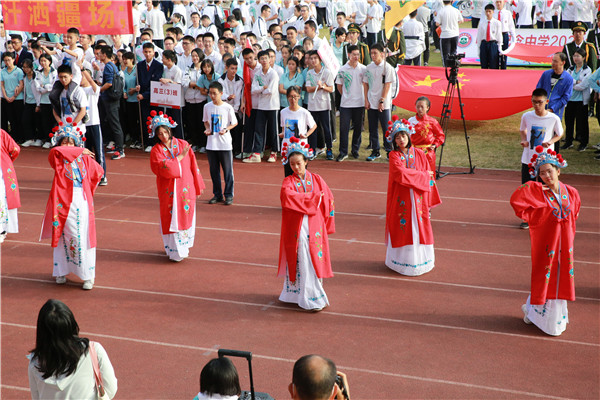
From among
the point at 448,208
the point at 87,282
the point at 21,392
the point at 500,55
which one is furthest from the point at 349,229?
the point at 500,55

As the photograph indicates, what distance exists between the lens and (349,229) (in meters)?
10.4

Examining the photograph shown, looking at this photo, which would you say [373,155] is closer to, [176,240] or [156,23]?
[176,240]

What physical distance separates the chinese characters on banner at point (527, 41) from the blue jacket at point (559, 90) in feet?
22.9

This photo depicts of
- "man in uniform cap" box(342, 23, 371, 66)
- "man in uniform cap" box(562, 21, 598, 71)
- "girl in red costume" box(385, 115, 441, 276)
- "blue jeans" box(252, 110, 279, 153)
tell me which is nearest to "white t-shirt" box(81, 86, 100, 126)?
"blue jeans" box(252, 110, 279, 153)

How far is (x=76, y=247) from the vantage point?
322 inches

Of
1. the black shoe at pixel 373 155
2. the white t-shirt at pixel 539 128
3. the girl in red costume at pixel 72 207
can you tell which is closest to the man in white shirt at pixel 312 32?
the black shoe at pixel 373 155

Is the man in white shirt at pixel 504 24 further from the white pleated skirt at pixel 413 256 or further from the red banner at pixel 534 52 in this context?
the white pleated skirt at pixel 413 256

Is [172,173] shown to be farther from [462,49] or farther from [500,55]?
[462,49]

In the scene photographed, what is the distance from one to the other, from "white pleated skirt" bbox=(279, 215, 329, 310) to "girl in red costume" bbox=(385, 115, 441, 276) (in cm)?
135

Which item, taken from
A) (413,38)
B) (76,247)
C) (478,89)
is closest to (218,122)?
(76,247)

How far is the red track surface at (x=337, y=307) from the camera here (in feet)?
20.8

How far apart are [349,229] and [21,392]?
5.33 metres

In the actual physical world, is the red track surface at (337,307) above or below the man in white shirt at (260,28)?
below

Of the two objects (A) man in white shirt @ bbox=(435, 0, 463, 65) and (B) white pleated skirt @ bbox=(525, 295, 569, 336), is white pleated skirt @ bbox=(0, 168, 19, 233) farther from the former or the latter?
(A) man in white shirt @ bbox=(435, 0, 463, 65)
